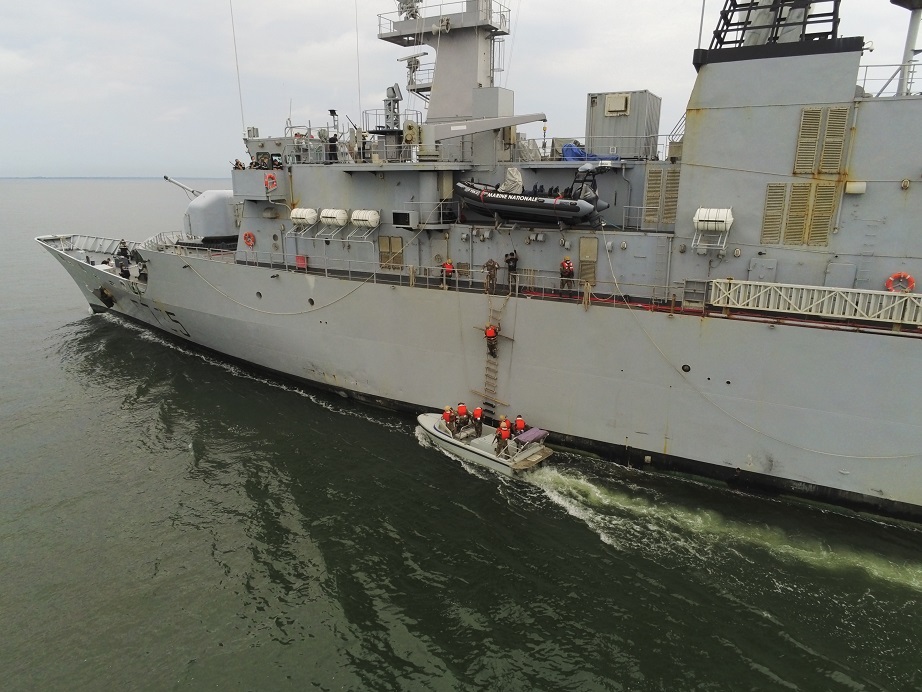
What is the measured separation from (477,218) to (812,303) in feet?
26.6

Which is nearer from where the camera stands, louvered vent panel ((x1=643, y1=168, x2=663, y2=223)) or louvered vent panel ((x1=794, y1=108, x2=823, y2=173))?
louvered vent panel ((x1=794, y1=108, x2=823, y2=173))

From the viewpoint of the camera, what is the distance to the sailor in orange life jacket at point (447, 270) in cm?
1342

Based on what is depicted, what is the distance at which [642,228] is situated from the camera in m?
13.0

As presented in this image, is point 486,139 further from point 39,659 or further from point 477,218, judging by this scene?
point 39,659

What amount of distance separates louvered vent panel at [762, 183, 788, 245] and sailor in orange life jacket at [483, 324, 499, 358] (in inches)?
228

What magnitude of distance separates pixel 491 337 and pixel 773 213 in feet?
20.4

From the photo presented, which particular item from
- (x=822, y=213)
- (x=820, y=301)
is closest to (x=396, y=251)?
(x=822, y=213)

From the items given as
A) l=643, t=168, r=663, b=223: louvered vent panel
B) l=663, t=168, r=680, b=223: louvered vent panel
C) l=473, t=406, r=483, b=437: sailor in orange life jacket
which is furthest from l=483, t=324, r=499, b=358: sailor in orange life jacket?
l=663, t=168, r=680, b=223: louvered vent panel

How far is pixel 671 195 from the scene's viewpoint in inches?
495

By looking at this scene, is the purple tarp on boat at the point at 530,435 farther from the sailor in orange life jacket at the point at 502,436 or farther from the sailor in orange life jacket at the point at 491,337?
the sailor in orange life jacket at the point at 491,337

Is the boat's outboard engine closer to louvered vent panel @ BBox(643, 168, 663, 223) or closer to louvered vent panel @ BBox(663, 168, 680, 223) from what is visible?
louvered vent panel @ BBox(643, 168, 663, 223)

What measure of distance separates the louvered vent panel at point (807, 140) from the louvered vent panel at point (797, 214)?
0.33m

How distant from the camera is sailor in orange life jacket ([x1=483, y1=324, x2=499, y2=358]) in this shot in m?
12.6

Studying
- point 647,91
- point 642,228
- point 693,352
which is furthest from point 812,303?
point 647,91
